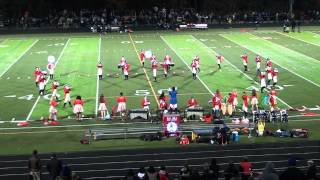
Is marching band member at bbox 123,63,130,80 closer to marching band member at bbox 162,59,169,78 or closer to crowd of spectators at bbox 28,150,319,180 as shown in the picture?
marching band member at bbox 162,59,169,78

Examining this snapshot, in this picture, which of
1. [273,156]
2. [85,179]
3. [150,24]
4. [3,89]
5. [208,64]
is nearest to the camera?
[85,179]

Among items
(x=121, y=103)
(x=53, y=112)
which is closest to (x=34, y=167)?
(x=53, y=112)

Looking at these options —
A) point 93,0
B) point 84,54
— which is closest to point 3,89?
point 84,54

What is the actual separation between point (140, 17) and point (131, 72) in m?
28.1

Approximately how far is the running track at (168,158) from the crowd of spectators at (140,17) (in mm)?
40492

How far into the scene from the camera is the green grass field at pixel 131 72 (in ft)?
76.2

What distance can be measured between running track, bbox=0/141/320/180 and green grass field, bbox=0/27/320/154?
121cm

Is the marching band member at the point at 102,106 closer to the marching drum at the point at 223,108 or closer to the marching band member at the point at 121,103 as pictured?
the marching band member at the point at 121,103

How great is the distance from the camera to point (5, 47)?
46656 millimetres

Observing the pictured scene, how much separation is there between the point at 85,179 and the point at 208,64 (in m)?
21.3

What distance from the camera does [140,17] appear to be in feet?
204

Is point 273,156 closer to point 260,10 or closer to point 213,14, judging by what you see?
point 213,14

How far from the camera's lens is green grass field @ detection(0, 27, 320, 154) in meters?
23.2

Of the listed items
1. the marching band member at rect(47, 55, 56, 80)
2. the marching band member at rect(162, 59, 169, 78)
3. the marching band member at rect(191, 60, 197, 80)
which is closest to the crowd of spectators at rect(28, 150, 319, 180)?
the marching band member at rect(191, 60, 197, 80)
